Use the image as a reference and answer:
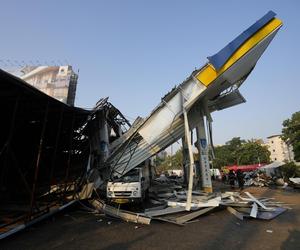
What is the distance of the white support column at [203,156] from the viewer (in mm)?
17797

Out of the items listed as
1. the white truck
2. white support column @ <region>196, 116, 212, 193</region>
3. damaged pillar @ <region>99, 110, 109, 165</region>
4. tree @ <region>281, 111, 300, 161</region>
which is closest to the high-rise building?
damaged pillar @ <region>99, 110, 109, 165</region>

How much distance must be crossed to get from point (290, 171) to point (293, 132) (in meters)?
29.9

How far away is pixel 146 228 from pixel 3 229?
16.3ft

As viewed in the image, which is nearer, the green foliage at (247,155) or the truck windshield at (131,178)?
the truck windshield at (131,178)

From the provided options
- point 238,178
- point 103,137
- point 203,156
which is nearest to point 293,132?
point 238,178

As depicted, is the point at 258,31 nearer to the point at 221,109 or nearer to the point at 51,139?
the point at 221,109

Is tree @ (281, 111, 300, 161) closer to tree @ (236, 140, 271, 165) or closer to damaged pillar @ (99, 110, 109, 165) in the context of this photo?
tree @ (236, 140, 271, 165)

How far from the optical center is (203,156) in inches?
728

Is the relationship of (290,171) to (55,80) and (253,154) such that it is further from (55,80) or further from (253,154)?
(253,154)

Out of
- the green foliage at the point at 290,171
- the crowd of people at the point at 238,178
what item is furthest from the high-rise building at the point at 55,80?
the green foliage at the point at 290,171

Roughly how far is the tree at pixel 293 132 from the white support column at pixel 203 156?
38462mm

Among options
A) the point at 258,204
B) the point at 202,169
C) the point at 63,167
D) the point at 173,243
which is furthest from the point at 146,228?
the point at 63,167

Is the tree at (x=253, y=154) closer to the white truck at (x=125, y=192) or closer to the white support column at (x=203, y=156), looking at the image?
the white support column at (x=203, y=156)

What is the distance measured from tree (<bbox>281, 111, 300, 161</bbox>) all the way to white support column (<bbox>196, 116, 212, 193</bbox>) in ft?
126
